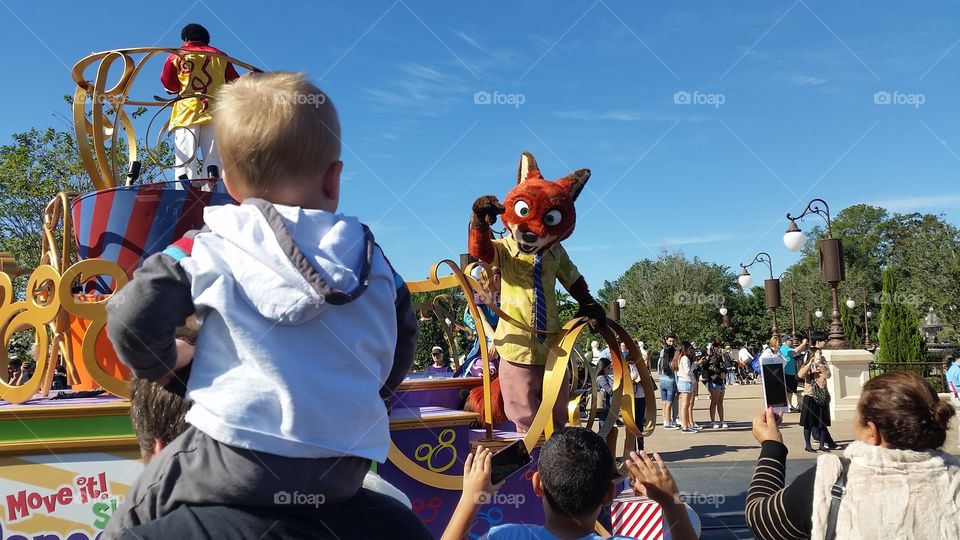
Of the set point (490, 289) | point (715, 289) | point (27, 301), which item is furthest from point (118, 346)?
point (715, 289)

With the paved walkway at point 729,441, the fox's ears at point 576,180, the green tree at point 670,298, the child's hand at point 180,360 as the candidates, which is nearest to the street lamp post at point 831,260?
the paved walkway at point 729,441

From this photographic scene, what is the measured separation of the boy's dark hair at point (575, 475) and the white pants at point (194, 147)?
3.13 metres

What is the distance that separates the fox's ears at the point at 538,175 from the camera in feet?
14.6

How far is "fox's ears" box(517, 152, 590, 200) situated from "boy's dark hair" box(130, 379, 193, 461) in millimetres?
3325

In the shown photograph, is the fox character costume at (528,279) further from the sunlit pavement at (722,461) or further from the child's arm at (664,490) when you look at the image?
the sunlit pavement at (722,461)

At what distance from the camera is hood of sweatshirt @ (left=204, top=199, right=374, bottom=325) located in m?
1.09

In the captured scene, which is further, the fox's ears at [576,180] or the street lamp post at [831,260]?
the street lamp post at [831,260]

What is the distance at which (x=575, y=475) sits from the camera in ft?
6.20

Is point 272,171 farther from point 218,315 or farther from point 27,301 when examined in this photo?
point 27,301

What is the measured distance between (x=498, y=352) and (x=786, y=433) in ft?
31.2

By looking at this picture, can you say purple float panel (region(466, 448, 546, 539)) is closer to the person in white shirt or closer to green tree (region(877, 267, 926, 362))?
the person in white shirt

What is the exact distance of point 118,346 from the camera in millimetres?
1092

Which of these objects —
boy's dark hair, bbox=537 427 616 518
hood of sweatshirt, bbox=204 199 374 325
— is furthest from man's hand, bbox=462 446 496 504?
hood of sweatshirt, bbox=204 199 374 325

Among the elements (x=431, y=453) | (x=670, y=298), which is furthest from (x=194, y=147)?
(x=670, y=298)
